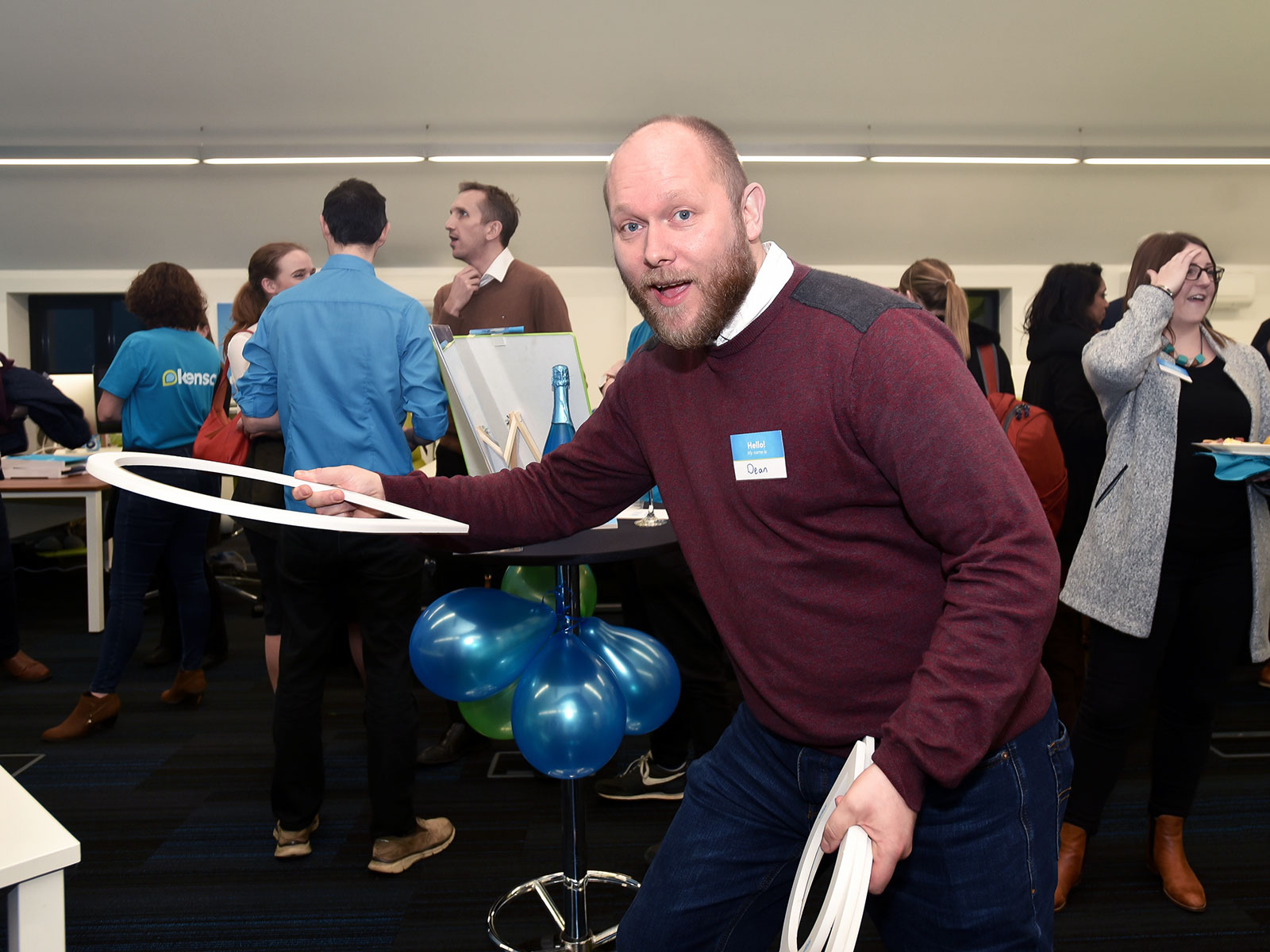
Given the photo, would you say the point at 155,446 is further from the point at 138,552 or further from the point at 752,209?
the point at 752,209

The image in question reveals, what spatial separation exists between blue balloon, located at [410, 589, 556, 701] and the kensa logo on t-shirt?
1.94 m

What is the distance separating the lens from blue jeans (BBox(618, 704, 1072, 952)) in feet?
3.38

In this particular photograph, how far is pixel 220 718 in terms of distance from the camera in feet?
10.9

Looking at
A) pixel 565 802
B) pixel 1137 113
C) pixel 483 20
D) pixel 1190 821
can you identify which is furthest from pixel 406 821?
pixel 1137 113

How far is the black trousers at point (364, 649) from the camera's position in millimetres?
2166

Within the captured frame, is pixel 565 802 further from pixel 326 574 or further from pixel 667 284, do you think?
pixel 667 284

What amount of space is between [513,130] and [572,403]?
18.9 ft

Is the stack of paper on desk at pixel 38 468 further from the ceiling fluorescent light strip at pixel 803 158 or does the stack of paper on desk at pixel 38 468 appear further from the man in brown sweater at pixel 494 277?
the ceiling fluorescent light strip at pixel 803 158

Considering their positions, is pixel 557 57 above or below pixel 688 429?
above

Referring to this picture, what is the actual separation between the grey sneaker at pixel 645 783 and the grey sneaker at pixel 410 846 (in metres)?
0.47

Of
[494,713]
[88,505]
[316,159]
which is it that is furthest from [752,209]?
[316,159]

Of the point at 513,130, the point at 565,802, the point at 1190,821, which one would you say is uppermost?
the point at 513,130

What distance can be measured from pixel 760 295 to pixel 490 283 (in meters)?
1.88

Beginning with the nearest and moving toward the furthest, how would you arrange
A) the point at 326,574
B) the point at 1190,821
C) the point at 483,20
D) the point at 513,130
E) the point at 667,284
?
the point at 667,284 → the point at 326,574 → the point at 1190,821 → the point at 483,20 → the point at 513,130
